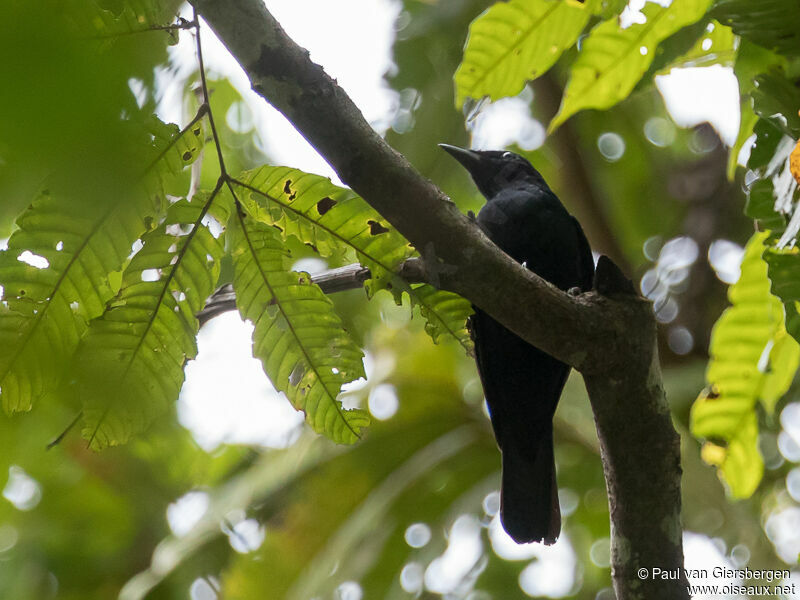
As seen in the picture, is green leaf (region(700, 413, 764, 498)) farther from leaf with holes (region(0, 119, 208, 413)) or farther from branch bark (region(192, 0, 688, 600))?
leaf with holes (region(0, 119, 208, 413))

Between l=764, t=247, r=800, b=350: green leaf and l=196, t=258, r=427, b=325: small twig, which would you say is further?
l=196, t=258, r=427, b=325: small twig

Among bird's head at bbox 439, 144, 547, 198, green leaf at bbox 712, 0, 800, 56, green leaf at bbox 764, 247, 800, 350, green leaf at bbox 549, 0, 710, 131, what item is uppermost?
bird's head at bbox 439, 144, 547, 198

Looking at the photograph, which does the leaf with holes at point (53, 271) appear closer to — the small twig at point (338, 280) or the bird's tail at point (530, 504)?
the small twig at point (338, 280)

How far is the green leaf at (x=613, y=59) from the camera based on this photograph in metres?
2.53

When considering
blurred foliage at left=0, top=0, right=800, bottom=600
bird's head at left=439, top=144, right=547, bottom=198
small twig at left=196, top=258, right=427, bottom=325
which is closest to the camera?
blurred foliage at left=0, top=0, right=800, bottom=600

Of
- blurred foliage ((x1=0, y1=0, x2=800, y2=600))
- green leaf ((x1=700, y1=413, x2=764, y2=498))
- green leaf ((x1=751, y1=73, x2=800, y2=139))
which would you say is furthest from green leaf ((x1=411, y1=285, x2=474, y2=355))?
green leaf ((x1=700, y1=413, x2=764, y2=498))

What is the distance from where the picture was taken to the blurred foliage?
4.71ft

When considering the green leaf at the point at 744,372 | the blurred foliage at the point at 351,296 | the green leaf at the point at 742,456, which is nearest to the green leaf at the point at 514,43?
the blurred foliage at the point at 351,296

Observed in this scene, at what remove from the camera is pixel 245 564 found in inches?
180

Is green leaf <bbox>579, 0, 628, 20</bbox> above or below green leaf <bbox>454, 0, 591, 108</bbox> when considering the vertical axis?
below

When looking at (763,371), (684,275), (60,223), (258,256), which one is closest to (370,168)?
(258,256)

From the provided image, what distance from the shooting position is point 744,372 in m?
2.72

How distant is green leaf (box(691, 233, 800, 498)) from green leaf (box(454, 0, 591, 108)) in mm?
833

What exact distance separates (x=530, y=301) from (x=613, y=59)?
3.50 ft
